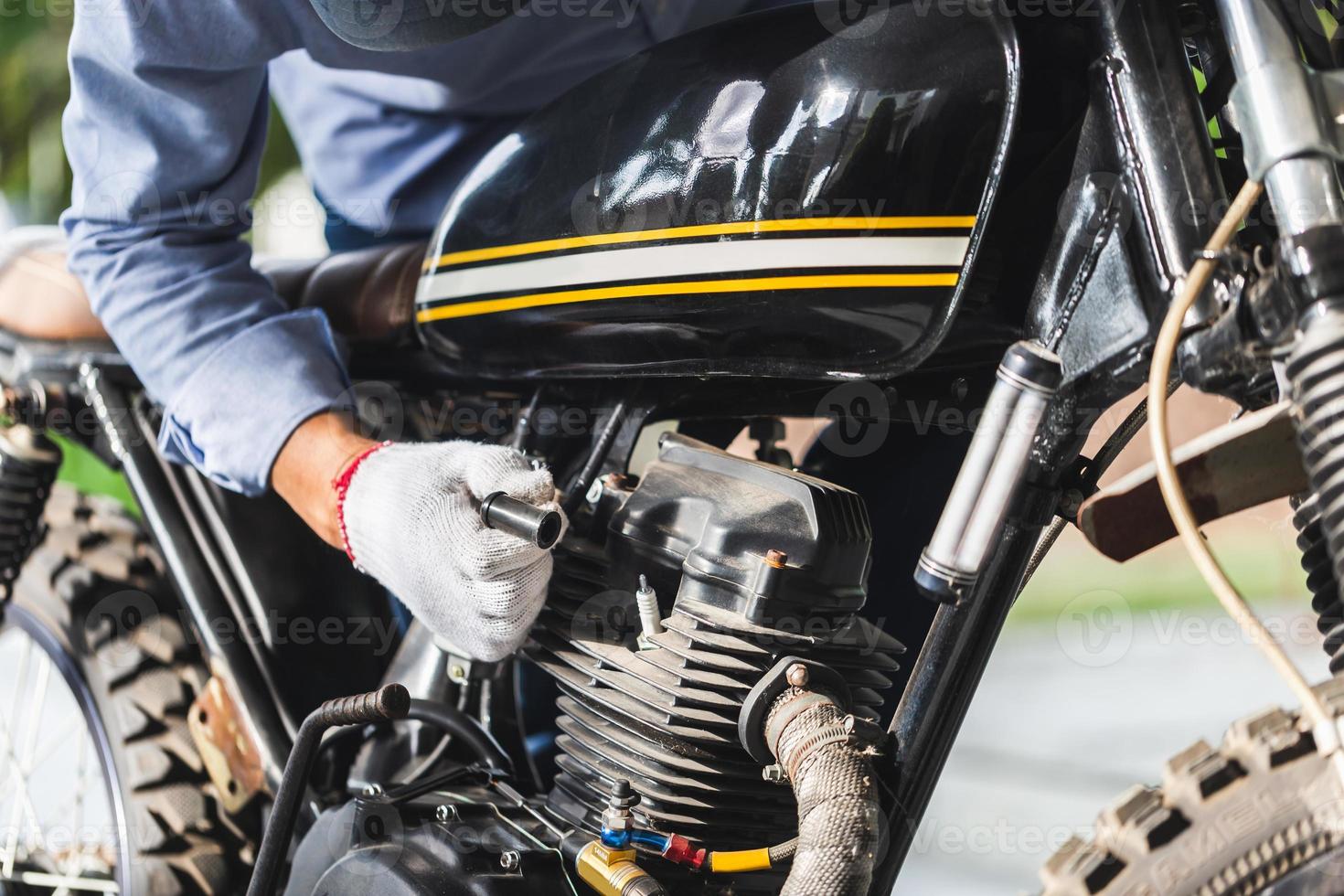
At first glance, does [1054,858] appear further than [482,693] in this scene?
No

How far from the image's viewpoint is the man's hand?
0.79m

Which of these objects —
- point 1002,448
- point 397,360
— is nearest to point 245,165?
point 397,360

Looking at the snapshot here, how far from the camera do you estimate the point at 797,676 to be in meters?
0.68

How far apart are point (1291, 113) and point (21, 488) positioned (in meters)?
1.21

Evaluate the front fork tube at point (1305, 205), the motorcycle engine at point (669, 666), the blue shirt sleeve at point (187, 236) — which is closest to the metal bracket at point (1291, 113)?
the front fork tube at point (1305, 205)

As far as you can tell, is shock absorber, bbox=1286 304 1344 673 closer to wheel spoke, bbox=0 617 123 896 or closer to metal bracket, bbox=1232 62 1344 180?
metal bracket, bbox=1232 62 1344 180

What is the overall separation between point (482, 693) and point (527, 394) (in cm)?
25

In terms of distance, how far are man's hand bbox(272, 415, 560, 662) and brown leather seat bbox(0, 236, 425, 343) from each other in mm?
182

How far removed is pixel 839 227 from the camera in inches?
26.0

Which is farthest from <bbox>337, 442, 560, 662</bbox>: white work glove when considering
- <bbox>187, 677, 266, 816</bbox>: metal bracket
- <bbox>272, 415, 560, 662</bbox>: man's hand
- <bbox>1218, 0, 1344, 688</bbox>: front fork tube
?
<bbox>1218, 0, 1344, 688</bbox>: front fork tube

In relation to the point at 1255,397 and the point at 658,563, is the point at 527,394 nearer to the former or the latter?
the point at 658,563

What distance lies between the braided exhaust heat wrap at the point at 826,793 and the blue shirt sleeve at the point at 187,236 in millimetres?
464

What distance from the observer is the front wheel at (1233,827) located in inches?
19.4

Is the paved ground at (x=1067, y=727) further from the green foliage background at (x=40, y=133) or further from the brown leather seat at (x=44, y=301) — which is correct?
the green foliage background at (x=40, y=133)
